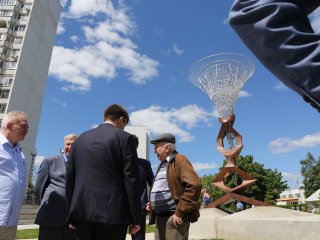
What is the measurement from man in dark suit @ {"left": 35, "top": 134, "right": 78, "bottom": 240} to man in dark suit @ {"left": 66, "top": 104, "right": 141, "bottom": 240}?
1323mm

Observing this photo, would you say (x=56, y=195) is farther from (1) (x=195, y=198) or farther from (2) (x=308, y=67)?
(2) (x=308, y=67)

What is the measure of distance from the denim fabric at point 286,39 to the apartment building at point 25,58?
51174 mm

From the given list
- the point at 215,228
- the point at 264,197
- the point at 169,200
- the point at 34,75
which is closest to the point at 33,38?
the point at 34,75

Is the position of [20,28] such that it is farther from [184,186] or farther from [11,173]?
[184,186]

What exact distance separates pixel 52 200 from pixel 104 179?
179 centimetres

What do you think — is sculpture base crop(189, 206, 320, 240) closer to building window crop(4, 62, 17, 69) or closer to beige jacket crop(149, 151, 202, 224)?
beige jacket crop(149, 151, 202, 224)

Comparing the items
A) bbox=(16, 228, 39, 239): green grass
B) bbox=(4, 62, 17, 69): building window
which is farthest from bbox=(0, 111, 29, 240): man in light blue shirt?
bbox=(4, 62, 17, 69): building window

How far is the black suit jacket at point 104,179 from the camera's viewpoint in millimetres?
2824

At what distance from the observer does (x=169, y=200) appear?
433cm

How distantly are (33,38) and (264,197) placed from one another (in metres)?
48.0

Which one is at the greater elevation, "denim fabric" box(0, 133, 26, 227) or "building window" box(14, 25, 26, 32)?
"building window" box(14, 25, 26, 32)

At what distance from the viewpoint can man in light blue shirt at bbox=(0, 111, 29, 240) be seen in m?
3.54

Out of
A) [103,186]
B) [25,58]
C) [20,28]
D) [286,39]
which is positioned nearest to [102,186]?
[103,186]

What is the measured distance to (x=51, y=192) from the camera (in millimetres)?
4355
